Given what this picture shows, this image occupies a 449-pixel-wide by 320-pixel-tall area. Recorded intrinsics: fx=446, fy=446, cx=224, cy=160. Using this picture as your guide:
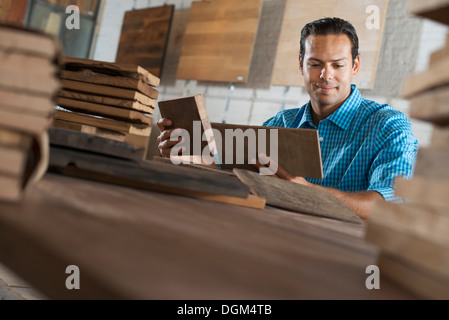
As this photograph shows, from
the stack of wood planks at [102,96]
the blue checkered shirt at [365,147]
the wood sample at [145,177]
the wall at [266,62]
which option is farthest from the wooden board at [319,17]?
the wood sample at [145,177]

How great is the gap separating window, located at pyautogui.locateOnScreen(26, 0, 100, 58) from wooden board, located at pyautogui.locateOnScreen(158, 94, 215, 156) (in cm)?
526

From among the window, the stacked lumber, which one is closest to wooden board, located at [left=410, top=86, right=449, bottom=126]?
the stacked lumber

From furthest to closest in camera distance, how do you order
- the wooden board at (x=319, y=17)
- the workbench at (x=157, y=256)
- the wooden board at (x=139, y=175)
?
the wooden board at (x=319, y=17) < the wooden board at (x=139, y=175) < the workbench at (x=157, y=256)

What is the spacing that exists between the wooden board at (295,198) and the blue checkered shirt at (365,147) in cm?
86

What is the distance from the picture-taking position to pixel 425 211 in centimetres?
38

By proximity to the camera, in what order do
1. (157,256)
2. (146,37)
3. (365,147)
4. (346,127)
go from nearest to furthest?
(157,256) → (365,147) → (346,127) → (146,37)

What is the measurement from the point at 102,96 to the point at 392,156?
4.37ft

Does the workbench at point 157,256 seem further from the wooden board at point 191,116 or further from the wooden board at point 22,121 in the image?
the wooden board at point 191,116

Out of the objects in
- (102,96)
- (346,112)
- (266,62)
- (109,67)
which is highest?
(266,62)

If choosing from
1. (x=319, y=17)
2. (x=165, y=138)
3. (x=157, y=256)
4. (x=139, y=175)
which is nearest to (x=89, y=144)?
(x=139, y=175)

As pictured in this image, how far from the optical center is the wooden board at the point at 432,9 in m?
0.42

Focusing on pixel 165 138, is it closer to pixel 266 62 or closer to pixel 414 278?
pixel 414 278

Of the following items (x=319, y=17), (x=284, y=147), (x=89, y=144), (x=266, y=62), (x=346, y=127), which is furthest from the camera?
(x=266, y=62)

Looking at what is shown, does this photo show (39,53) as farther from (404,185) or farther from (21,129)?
(404,185)
